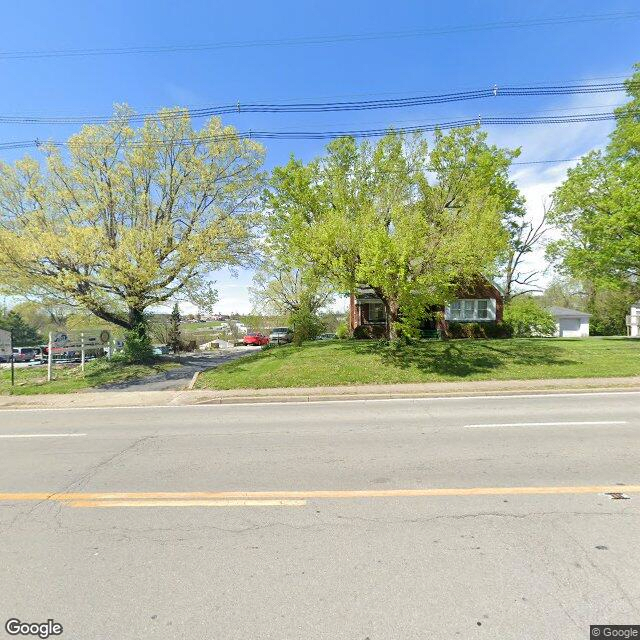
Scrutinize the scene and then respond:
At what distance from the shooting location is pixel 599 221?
1889 centimetres

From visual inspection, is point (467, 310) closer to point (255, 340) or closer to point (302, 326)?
point (302, 326)

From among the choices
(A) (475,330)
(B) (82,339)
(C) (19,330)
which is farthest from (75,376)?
(C) (19,330)

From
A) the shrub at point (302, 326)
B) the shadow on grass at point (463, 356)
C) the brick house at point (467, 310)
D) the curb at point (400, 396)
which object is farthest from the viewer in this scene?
the brick house at point (467, 310)

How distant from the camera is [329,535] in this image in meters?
3.46

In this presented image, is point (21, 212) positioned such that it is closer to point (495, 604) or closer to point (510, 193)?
point (495, 604)

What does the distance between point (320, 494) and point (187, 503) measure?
1.47 meters

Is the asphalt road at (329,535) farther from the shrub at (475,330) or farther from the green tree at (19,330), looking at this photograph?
the green tree at (19,330)

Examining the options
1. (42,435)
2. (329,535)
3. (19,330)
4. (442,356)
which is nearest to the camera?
(329,535)

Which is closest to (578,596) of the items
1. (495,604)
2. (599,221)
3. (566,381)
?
(495,604)

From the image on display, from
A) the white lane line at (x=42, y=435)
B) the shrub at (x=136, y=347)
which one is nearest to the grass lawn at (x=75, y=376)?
the shrub at (x=136, y=347)

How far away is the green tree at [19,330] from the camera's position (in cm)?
4375

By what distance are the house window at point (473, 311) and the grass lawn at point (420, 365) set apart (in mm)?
8249

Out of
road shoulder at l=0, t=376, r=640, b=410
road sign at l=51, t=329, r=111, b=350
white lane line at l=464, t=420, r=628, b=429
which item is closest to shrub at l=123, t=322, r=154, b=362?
road sign at l=51, t=329, r=111, b=350

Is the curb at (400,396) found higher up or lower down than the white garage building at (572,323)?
lower down
